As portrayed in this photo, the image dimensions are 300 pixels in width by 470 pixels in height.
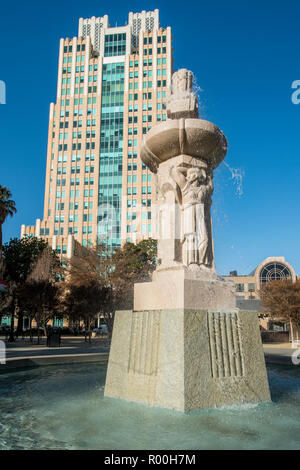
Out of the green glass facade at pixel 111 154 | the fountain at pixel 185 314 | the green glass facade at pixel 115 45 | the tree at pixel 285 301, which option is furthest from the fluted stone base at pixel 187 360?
the green glass facade at pixel 115 45

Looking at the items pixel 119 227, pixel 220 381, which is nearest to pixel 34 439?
pixel 220 381

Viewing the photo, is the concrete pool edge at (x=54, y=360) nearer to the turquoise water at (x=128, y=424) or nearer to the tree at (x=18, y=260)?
the turquoise water at (x=128, y=424)

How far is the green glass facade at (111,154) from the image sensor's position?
3155 inches

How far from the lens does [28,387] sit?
21.4 ft

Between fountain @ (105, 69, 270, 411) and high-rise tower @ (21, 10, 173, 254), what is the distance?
69.1m

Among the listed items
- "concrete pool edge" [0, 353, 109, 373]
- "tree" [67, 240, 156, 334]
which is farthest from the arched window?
"concrete pool edge" [0, 353, 109, 373]

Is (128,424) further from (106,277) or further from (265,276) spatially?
(265,276)

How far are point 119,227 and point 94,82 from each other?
35705 millimetres

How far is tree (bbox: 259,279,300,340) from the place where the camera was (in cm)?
3256

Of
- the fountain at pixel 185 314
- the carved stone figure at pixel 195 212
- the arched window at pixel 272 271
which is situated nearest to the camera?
the fountain at pixel 185 314

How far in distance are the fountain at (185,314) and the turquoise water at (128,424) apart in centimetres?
30

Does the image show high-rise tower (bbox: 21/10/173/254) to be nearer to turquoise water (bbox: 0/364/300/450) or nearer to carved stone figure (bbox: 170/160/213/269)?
carved stone figure (bbox: 170/160/213/269)
